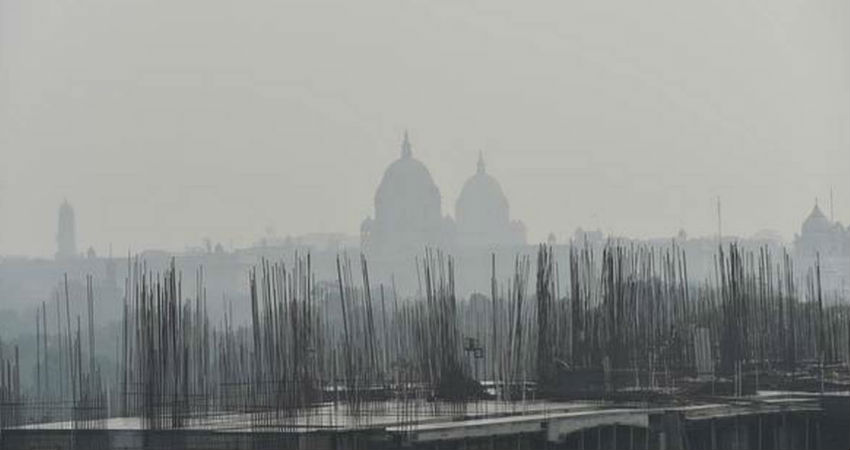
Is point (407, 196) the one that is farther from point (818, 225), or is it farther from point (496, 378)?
point (496, 378)

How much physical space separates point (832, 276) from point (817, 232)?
11.8 feet

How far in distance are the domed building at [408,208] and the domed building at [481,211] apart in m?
2.85

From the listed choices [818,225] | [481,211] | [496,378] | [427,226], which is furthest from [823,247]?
[496,378]

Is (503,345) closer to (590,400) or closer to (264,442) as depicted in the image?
(590,400)

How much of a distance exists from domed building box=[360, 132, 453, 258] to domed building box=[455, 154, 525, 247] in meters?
2.85

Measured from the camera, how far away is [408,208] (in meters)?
89.3

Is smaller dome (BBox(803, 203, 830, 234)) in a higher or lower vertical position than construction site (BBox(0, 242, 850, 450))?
higher

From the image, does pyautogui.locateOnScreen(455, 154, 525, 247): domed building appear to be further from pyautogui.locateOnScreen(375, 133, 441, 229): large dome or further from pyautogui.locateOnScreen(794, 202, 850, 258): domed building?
pyautogui.locateOnScreen(794, 202, 850, 258): domed building

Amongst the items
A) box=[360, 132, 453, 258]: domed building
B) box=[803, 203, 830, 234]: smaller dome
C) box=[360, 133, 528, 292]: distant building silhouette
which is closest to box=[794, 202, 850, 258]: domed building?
box=[803, 203, 830, 234]: smaller dome

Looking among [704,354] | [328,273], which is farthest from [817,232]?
[704,354]

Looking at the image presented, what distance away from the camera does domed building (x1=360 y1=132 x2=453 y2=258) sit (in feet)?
287

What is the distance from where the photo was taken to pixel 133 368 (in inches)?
781

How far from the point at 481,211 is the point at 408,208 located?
920 centimetres

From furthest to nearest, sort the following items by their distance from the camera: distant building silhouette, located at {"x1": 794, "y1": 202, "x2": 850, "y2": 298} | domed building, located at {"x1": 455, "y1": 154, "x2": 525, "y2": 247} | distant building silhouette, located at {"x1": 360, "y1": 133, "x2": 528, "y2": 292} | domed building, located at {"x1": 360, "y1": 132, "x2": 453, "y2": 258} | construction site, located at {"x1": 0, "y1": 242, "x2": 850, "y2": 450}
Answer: domed building, located at {"x1": 455, "y1": 154, "x2": 525, "y2": 247}
domed building, located at {"x1": 360, "y1": 132, "x2": 453, "y2": 258}
distant building silhouette, located at {"x1": 360, "y1": 133, "x2": 528, "y2": 292}
distant building silhouette, located at {"x1": 794, "y1": 202, "x2": 850, "y2": 298}
construction site, located at {"x1": 0, "y1": 242, "x2": 850, "y2": 450}
